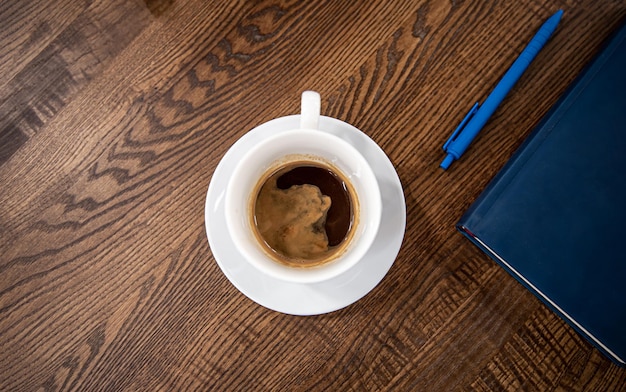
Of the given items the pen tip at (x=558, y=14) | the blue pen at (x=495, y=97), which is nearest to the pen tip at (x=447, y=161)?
the blue pen at (x=495, y=97)

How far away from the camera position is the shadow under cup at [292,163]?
0.58 metres

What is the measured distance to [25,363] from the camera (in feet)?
2.43

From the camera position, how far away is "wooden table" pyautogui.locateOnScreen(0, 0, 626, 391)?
0.73 m

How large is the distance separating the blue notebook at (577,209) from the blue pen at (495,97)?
3.2 inches

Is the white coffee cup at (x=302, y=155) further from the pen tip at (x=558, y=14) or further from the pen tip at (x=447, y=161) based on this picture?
the pen tip at (x=558, y=14)

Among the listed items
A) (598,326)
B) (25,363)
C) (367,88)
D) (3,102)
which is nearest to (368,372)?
(598,326)

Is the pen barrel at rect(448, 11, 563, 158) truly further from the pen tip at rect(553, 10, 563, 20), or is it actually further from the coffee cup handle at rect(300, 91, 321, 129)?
the coffee cup handle at rect(300, 91, 321, 129)

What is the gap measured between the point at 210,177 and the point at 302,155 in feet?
0.60

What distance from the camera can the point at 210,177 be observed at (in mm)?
740

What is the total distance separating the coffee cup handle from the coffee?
114 millimetres

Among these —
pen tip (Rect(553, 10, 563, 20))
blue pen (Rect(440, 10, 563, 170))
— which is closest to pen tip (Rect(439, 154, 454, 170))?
blue pen (Rect(440, 10, 563, 170))

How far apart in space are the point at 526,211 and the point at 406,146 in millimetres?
219

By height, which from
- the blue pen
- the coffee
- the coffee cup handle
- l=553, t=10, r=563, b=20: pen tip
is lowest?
the blue pen

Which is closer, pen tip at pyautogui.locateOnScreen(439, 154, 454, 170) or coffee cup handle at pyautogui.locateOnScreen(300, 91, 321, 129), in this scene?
coffee cup handle at pyautogui.locateOnScreen(300, 91, 321, 129)
